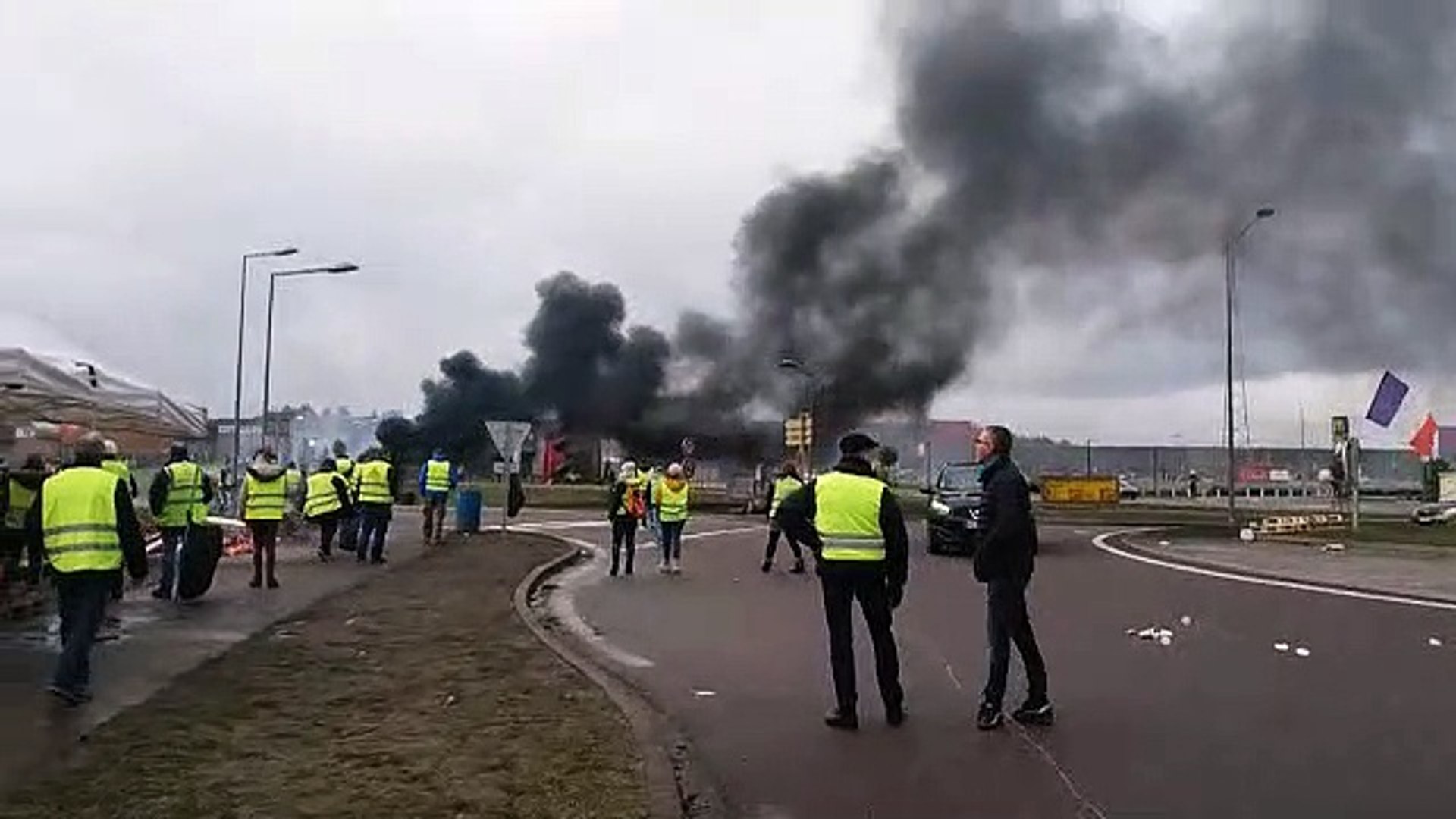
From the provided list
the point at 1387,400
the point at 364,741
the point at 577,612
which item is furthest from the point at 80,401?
the point at 1387,400

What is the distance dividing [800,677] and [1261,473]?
7583 centimetres

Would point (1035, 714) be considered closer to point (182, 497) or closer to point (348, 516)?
point (182, 497)

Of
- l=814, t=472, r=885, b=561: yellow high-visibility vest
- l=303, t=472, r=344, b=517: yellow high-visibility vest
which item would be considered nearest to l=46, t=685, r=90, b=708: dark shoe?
l=814, t=472, r=885, b=561: yellow high-visibility vest

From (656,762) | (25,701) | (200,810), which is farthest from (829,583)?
(25,701)

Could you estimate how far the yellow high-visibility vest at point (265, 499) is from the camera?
15398 mm

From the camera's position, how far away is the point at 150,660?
1007 cm

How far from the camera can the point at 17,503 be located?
12055 mm

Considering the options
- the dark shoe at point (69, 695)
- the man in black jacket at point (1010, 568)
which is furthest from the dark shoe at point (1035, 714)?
the dark shoe at point (69, 695)

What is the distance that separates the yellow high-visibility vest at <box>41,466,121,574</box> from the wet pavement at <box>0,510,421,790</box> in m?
0.80

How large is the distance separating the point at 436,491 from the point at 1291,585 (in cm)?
1297

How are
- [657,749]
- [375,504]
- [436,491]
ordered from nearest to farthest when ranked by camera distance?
[657,749]
[375,504]
[436,491]

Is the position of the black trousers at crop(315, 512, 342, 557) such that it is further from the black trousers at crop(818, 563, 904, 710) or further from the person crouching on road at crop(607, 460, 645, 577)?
the black trousers at crop(818, 563, 904, 710)

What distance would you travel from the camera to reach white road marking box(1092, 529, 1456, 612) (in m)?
16.6

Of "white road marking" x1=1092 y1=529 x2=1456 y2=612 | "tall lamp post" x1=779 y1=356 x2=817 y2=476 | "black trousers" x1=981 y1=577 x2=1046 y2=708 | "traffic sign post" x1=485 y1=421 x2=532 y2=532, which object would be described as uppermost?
"tall lamp post" x1=779 y1=356 x2=817 y2=476
